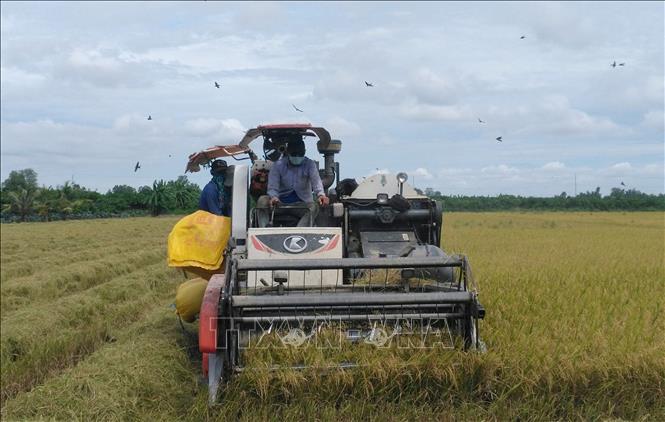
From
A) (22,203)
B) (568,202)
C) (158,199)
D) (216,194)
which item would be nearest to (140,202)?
(158,199)

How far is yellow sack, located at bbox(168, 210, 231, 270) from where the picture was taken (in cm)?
668

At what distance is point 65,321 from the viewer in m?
9.27

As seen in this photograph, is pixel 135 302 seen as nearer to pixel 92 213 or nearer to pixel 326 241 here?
pixel 326 241

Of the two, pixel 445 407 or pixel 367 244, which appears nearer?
pixel 445 407

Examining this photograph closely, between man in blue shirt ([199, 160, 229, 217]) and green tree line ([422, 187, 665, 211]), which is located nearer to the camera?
man in blue shirt ([199, 160, 229, 217])

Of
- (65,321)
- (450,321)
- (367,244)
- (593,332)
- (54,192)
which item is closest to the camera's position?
(450,321)

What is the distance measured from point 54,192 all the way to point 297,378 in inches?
2075

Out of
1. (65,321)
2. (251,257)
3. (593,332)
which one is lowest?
(65,321)

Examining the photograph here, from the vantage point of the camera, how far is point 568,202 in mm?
52344

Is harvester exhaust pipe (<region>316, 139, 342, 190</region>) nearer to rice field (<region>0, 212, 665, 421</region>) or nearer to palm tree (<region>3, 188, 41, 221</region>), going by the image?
rice field (<region>0, 212, 665, 421</region>)

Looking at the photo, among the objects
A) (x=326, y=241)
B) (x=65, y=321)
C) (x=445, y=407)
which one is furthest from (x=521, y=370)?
(x=65, y=321)

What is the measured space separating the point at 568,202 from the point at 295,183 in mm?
48963

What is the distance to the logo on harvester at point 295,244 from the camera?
5.93 meters

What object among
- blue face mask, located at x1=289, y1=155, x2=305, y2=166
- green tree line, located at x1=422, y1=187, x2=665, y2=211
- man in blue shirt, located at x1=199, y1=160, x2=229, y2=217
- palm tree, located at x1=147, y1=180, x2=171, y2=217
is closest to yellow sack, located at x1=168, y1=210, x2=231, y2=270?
man in blue shirt, located at x1=199, y1=160, x2=229, y2=217
